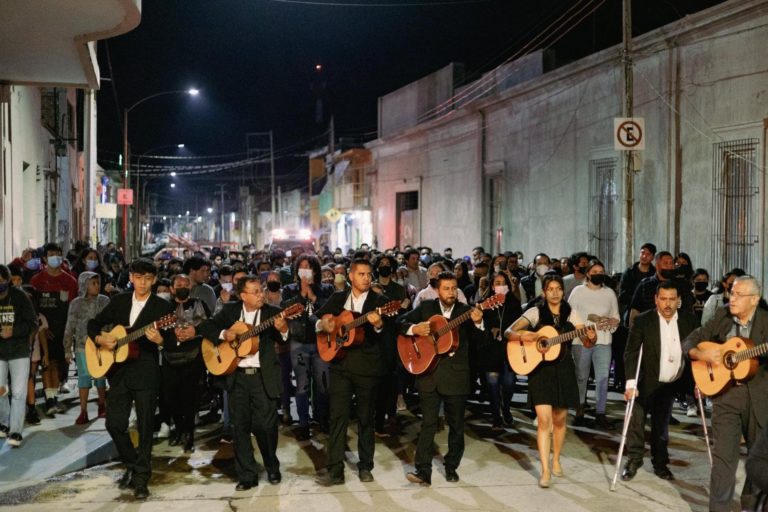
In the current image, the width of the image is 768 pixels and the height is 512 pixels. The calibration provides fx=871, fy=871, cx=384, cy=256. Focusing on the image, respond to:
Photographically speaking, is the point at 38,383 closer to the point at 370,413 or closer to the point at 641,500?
the point at 370,413

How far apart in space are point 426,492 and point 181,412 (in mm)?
3303

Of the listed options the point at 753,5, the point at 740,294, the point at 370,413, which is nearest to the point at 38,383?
the point at 370,413

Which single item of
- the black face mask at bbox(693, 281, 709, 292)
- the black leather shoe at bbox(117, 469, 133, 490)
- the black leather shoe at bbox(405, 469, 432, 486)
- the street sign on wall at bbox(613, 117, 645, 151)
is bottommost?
the black leather shoe at bbox(117, 469, 133, 490)

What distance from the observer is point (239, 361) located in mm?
8094

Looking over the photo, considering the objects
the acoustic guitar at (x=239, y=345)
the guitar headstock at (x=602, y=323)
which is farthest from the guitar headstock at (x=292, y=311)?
the guitar headstock at (x=602, y=323)

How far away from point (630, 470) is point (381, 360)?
2577 millimetres

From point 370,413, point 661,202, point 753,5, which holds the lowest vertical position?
point 370,413

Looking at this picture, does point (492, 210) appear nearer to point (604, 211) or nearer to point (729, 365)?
point (604, 211)

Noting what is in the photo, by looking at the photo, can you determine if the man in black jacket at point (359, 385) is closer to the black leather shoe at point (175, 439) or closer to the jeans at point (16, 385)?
the black leather shoe at point (175, 439)

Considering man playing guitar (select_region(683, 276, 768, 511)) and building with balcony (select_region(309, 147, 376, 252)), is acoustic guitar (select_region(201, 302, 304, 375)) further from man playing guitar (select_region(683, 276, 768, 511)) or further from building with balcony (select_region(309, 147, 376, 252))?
building with balcony (select_region(309, 147, 376, 252))

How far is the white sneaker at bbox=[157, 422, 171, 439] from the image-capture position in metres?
10.5

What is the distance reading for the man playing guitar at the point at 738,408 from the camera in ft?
21.9

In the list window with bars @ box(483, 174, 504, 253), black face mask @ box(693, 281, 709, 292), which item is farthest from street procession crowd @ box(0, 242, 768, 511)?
window with bars @ box(483, 174, 504, 253)

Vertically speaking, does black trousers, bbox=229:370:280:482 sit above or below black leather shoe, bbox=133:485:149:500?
above
